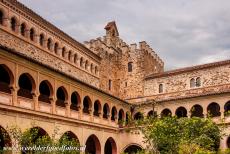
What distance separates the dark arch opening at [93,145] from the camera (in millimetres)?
36531

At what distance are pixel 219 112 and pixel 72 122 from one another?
15538 millimetres

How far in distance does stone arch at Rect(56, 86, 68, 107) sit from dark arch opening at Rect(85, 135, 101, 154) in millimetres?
4664

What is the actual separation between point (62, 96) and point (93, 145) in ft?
22.9

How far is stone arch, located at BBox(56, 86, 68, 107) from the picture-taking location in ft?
104

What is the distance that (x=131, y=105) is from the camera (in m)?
43.6

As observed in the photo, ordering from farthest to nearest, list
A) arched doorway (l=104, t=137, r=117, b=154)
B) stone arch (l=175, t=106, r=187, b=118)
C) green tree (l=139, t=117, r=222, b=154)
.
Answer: stone arch (l=175, t=106, r=187, b=118), arched doorway (l=104, t=137, r=117, b=154), green tree (l=139, t=117, r=222, b=154)

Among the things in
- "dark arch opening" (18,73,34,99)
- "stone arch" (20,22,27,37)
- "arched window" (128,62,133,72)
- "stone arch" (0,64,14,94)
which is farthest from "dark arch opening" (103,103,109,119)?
"stone arch" (0,64,14,94)

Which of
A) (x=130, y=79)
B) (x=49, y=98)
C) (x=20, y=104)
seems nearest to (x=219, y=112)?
(x=130, y=79)

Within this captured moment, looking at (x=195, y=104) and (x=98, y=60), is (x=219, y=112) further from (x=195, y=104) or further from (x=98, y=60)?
(x=98, y=60)

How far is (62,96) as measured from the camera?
34750 mm

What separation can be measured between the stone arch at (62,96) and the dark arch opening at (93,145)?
15.3 feet

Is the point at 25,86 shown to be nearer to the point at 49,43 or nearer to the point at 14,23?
the point at 14,23

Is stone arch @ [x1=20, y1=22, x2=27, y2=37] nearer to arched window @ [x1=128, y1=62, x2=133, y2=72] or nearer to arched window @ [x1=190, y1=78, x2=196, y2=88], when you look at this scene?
arched window @ [x1=128, y1=62, x2=133, y2=72]

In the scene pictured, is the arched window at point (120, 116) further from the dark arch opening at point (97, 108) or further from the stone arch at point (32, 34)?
the stone arch at point (32, 34)
